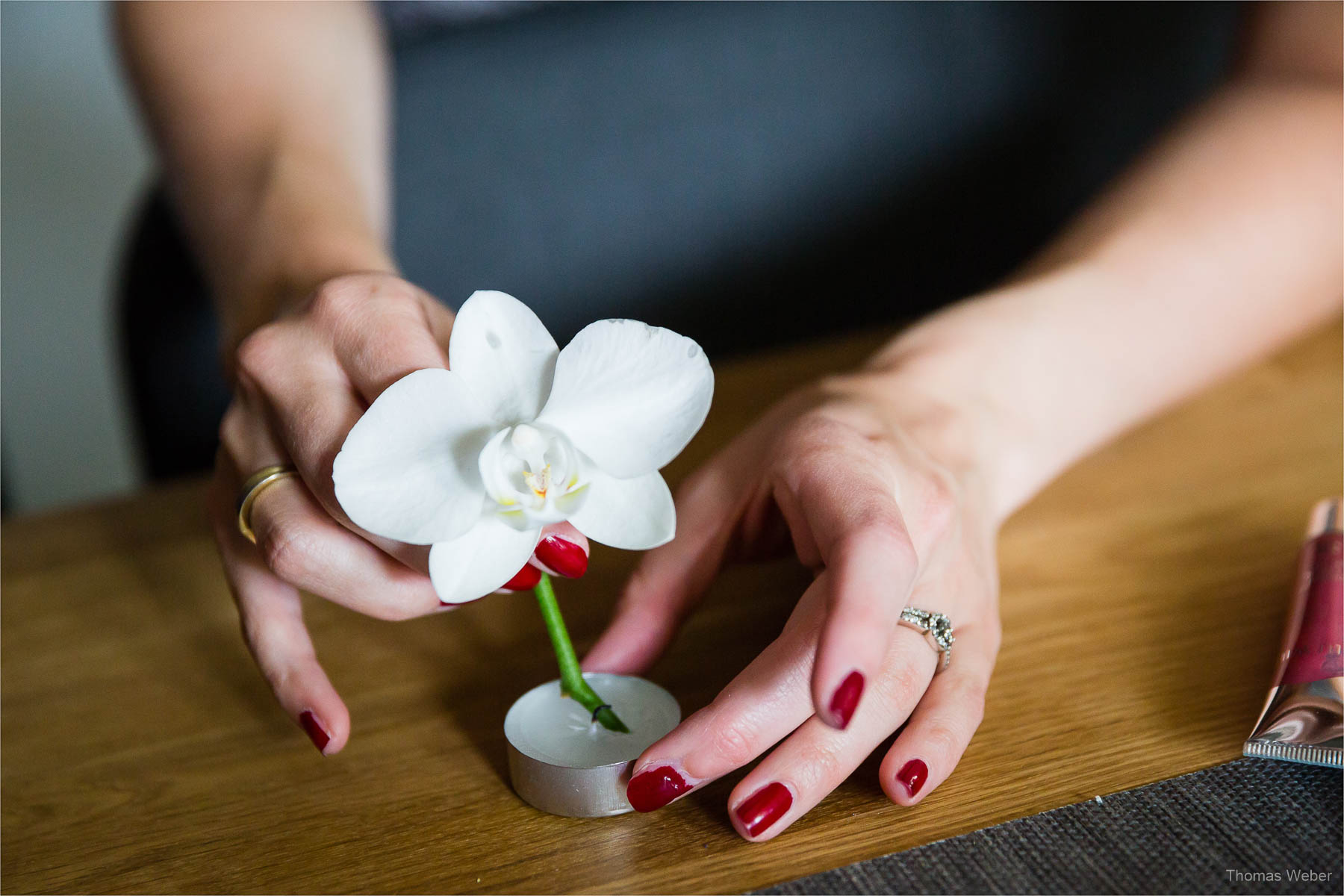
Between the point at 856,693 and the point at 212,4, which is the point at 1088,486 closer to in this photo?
the point at 856,693

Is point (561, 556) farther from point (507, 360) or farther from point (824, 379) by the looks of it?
point (824, 379)

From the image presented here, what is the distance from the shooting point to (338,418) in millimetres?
414

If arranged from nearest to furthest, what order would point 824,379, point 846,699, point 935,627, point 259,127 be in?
1. point 846,699
2. point 935,627
3. point 824,379
4. point 259,127

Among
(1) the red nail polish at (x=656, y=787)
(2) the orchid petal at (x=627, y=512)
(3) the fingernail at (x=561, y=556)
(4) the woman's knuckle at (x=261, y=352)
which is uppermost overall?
(4) the woman's knuckle at (x=261, y=352)

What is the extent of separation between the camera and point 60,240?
167 centimetres

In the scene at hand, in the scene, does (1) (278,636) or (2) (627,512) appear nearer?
(2) (627,512)

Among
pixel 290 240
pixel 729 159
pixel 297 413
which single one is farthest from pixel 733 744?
pixel 729 159

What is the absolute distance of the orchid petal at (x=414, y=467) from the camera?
1.13 feet

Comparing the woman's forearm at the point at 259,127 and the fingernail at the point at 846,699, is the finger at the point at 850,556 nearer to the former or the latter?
the fingernail at the point at 846,699

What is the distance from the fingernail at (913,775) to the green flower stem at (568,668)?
11 centimetres

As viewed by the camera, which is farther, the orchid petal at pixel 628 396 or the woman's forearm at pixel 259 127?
the woman's forearm at pixel 259 127

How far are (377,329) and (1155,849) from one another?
346 mm

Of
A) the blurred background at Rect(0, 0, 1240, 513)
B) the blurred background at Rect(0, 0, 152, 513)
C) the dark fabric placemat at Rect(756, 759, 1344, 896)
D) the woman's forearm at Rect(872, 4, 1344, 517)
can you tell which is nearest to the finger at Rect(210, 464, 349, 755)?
the dark fabric placemat at Rect(756, 759, 1344, 896)

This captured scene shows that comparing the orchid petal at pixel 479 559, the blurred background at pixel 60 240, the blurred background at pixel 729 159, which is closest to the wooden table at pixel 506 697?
the orchid petal at pixel 479 559
